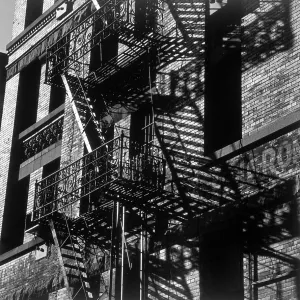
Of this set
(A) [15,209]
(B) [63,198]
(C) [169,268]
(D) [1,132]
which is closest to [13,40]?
(D) [1,132]

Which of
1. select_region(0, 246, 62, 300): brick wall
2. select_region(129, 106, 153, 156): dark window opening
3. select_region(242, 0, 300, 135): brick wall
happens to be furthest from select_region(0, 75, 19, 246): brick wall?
select_region(242, 0, 300, 135): brick wall

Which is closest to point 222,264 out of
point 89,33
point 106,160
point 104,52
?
point 106,160

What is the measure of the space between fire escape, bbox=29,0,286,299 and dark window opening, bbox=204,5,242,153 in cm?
41

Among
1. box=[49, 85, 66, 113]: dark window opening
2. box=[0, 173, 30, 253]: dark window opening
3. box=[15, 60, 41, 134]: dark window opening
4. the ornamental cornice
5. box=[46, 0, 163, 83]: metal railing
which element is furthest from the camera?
the ornamental cornice

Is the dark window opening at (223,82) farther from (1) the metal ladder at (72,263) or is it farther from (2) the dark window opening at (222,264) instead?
(1) the metal ladder at (72,263)

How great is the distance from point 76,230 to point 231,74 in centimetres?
520

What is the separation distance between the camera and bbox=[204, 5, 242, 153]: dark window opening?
69.8ft

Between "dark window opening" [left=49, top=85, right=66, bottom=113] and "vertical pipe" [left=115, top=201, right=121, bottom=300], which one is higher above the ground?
"dark window opening" [left=49, top=85, right=66, bottom=113]

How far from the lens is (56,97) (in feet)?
90.5

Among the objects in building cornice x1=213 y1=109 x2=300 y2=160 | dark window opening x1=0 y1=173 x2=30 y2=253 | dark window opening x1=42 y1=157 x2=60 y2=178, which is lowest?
building cornice x1=213 y1=109 x2=300 y2=160

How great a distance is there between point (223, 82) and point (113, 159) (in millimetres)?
3350

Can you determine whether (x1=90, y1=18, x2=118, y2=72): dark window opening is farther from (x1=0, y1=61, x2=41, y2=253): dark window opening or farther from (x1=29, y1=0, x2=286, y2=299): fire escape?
(x1=0, y1=61, x2=41, y2=253): dark window opening

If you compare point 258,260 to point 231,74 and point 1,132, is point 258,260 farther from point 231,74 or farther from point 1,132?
point 1,132

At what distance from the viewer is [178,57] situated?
2250 cm
